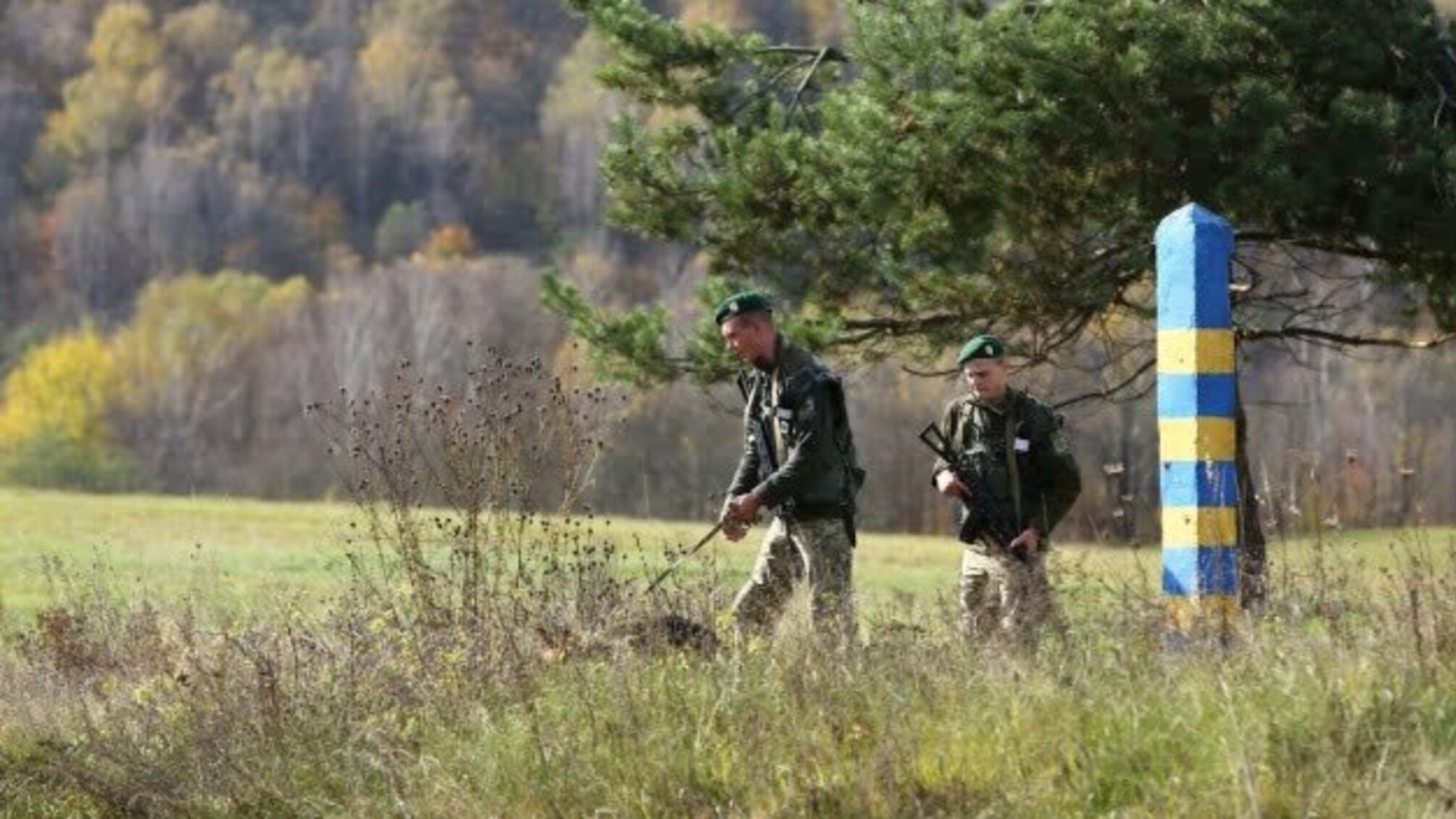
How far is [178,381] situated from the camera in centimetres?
11788

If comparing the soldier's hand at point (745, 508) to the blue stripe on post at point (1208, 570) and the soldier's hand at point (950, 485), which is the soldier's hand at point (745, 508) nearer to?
the soldier's hand at point (950, 485)

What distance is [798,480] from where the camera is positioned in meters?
10.1

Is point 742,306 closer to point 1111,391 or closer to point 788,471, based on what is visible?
point 788,471

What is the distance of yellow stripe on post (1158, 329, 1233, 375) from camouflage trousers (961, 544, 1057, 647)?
37.3 inches

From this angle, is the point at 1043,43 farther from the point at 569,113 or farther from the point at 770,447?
the point at 569,113

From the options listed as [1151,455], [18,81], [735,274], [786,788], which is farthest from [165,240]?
[786,788]

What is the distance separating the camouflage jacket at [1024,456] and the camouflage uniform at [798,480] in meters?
0.44

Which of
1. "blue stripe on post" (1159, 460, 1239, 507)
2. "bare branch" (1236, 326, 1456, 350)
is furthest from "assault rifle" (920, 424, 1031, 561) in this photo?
"bare branch" (1236, 326, 1456, 350)

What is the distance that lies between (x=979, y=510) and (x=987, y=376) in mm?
572

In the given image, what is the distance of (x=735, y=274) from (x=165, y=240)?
152350 millimetres

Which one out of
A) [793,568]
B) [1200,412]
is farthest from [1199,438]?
[793,568]

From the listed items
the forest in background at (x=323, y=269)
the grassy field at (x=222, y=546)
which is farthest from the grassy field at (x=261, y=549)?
the forest in background at (x=323, y=269)

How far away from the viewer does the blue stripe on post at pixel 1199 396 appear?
873cm

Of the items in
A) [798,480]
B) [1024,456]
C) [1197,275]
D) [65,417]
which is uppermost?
[65,417]
